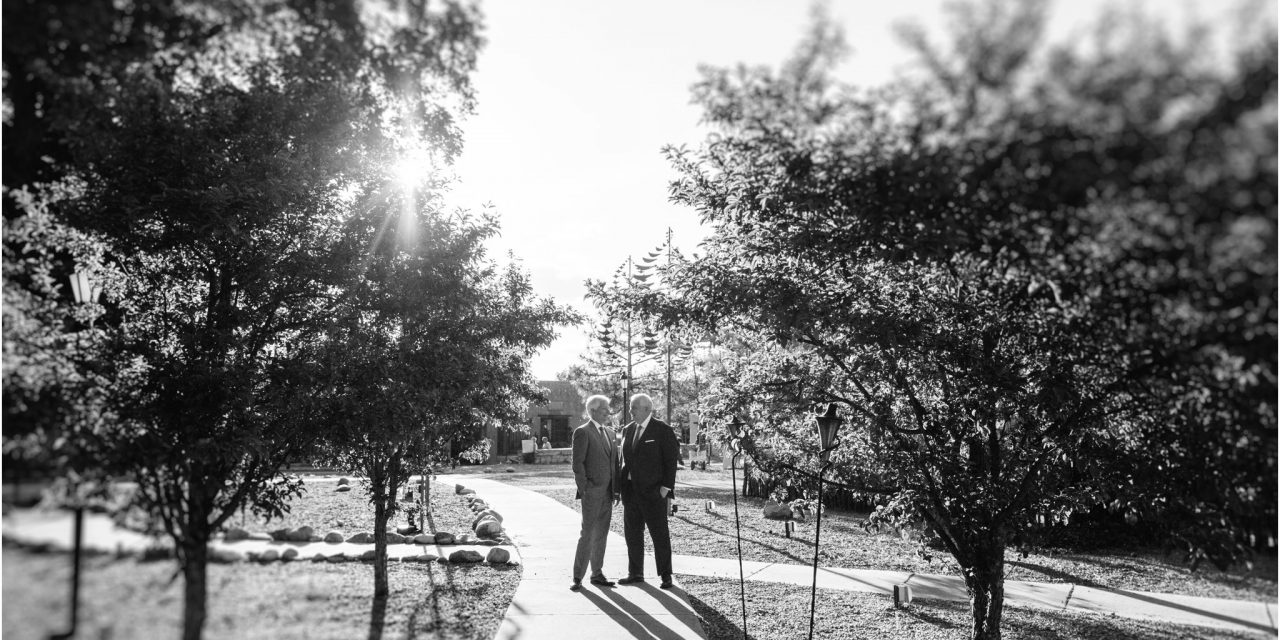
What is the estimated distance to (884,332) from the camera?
476cm

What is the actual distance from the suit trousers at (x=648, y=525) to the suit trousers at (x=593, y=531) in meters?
0.22

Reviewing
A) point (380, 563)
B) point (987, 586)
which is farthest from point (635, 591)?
point (987, 586)

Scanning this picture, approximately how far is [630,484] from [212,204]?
466cm

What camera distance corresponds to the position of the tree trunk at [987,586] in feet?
17.6

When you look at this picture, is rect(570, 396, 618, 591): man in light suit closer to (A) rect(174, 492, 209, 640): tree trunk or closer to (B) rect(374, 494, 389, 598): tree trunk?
(B) rect(374, 494, 389, 598): tree trunk

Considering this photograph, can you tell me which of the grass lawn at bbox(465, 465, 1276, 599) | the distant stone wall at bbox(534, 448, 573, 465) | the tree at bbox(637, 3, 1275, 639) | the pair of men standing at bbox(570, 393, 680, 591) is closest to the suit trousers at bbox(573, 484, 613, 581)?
the pair of men standing at bbox(570, 393, 680, 591)

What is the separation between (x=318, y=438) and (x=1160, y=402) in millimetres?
4984

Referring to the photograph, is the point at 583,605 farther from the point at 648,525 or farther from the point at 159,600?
the point at 159,600

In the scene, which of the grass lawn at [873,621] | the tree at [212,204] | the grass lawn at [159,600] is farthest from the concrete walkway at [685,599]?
the tree at [212,204]

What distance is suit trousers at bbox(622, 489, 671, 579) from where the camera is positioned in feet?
24.3

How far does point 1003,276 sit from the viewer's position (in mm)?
3398

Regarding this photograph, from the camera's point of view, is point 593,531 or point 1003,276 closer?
point 1003,276

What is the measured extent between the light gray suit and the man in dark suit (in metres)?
0.24

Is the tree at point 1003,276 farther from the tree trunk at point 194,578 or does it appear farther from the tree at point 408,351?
the tree trunk at point 194,578
